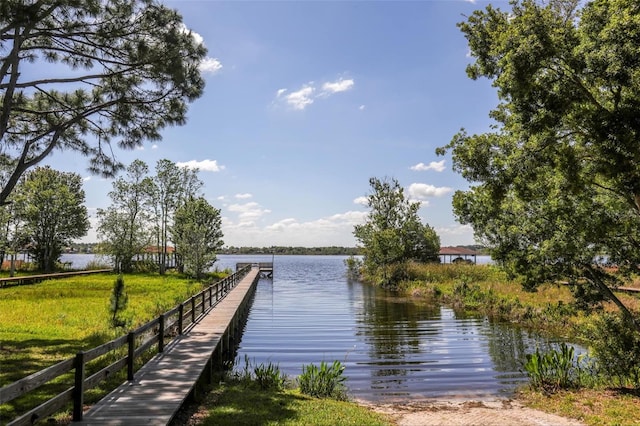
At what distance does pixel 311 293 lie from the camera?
39844 millimetres

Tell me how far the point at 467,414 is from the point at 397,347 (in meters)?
8.42

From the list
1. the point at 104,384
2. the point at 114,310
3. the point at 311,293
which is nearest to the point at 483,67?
the point at 104,384

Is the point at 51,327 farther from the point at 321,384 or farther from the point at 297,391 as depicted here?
the point at 321,384

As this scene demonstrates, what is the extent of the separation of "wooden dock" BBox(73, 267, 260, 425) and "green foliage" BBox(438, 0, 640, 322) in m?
7.44

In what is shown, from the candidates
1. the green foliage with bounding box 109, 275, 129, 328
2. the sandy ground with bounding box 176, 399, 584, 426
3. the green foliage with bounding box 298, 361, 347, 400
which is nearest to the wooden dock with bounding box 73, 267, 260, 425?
the sandy ground with bounding box 176, 399, 584, 426

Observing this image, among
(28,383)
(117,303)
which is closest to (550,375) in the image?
(28,383)

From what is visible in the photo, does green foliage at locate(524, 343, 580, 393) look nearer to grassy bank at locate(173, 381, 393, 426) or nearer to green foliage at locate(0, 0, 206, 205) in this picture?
grassy bank at locate(173, 381, 393, 426)

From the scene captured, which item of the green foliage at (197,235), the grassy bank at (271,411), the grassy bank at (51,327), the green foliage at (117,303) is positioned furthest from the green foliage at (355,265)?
the grassy bank at (271,411)

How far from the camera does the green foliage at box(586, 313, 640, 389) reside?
417 inches

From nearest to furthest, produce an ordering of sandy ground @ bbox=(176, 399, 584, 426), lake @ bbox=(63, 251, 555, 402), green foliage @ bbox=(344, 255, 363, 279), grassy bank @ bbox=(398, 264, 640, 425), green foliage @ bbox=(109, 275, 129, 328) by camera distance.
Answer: sandy ground @ bbox=(176, 399, 584, 426), grassy bank @ bbox=(398, 264, 640, 425), lake @ bbox=(63, 251, 555, 402), green foliage @ bbox=(109, 275, 129, 328), green foliage @ bbox=(344, 255, 363, 279)

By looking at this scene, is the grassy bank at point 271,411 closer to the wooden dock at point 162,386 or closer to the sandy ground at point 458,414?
the sandy ground at point 458,414

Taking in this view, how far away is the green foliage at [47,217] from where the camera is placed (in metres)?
50.6

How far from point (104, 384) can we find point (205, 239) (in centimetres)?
3874

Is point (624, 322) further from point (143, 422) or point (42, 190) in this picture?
point (42, 190)
